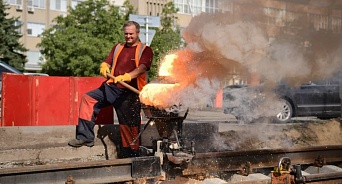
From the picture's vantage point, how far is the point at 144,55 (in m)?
6.12

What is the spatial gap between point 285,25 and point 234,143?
260 cm

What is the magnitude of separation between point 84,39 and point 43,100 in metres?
18.9

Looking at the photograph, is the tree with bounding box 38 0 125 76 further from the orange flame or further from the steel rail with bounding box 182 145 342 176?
the orange flame

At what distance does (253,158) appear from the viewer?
241 inches

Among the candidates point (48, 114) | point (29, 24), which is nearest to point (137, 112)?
point (48, 114)

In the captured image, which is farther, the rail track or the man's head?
the man's head

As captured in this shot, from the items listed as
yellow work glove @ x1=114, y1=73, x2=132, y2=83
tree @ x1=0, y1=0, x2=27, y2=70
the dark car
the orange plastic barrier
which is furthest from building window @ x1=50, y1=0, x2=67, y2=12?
yellow work glove @ x1=114, y1=73, x2=132, y2=83

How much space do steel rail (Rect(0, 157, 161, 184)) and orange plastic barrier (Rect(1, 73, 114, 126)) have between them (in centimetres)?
255

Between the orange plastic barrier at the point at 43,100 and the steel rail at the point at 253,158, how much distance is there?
263 cm

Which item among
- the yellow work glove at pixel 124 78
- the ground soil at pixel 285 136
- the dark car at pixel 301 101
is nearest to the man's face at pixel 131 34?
the yellow work glove at pixel 124 78

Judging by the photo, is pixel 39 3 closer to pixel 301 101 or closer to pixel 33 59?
pixel 33 59

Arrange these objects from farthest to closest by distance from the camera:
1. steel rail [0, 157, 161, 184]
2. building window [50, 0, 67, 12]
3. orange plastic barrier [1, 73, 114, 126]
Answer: building window [50, 0, 67, 12]
orange plastic barrier [1, 73, 114, 126]
steel rail [0, 157, 161, 184]

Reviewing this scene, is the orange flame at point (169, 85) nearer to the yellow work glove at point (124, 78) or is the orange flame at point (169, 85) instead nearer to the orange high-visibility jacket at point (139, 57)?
the yellow work glove at point (124, 78)

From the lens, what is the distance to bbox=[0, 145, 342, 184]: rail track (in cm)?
464
